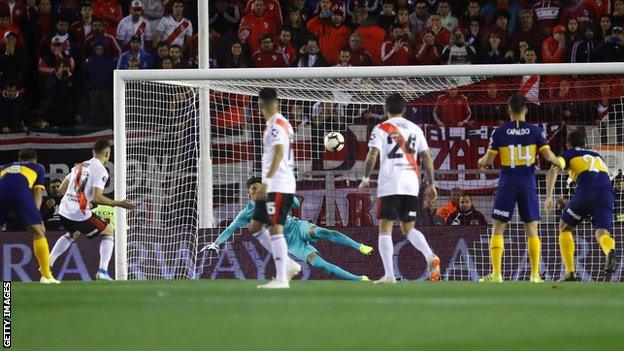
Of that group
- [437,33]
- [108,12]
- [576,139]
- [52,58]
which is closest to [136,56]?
[52,58]

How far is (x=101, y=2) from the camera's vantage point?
88.1ft

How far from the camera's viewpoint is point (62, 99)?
2483 cm

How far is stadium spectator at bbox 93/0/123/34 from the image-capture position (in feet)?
86.8

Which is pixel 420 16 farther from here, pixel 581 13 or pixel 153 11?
pixel 153 11

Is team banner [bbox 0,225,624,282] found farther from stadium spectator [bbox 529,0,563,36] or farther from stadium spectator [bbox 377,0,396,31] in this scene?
stadium spectator [bbox 377,0,396,31]

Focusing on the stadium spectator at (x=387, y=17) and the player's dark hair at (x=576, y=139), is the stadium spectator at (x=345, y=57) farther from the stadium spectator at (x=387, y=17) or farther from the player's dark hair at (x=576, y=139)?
the player's dark hair at (x=576, y=139)

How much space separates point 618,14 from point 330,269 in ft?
25.1

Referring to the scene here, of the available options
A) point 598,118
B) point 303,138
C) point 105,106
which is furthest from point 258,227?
point 105,106

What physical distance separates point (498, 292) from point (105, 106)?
11.7 m

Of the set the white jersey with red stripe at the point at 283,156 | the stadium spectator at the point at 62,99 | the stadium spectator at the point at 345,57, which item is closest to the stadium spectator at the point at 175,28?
the stadium spectator at the point at 62,99

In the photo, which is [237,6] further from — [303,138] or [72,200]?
[72,200]

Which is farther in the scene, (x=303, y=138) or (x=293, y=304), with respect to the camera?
(x=303, y=138)

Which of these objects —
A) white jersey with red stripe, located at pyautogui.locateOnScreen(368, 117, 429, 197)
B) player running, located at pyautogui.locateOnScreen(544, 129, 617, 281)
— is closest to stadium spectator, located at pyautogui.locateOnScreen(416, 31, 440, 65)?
player running, located at pyautogui.locateOnScreen(544, 129, 617, 281)

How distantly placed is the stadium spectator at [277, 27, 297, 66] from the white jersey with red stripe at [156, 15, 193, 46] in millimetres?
1653
